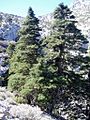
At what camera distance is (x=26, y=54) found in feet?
117

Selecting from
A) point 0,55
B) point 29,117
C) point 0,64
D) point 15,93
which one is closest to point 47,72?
point 15,93

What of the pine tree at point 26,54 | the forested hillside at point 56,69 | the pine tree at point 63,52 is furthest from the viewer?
the pine tree at point 26,54

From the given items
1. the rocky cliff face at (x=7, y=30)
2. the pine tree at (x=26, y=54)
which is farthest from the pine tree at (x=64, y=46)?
the rocky cliff face at (x=7, y=30)

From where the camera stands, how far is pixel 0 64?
6294 centimetres

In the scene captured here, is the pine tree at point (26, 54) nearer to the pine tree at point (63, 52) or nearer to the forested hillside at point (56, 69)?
the forested hillside at point (56, 69)

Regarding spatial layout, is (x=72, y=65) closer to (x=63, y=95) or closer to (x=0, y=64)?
(x=63, y=95)

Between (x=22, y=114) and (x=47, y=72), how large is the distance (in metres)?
9.84

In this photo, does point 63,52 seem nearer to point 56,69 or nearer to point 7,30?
point 56,69

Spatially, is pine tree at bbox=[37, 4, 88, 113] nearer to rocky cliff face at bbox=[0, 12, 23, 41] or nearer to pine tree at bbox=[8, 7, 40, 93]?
pine tree at bbox=[8, 7, 40, 93]

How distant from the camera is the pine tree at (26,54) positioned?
34.3 meters

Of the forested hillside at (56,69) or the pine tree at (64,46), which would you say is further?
the pine tree at (64,46)

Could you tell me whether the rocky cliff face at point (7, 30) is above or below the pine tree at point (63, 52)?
above

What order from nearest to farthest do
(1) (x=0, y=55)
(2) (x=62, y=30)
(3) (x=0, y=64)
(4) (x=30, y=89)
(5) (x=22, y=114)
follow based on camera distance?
(5) (x=22, y=114) < (4) (x=30, y=89) < (2) (x=62, y=30) < (3) (x=0, y=64) < (1) (x=0, y=55)

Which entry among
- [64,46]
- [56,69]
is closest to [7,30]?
[64,46]
